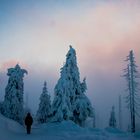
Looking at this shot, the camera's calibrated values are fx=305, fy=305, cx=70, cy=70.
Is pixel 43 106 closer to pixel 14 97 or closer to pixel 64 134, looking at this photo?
pixel 14 97

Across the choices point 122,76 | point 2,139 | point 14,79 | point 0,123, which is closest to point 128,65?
point 122,76

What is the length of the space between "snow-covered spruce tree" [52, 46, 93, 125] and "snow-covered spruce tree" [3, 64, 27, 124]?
14384 millimetres

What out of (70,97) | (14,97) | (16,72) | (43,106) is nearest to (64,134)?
(70,97)

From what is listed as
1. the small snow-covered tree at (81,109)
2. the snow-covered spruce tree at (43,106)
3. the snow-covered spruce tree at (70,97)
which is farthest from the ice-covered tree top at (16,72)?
the small snow-covered tree at (81,109)

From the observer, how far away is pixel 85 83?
51469mm

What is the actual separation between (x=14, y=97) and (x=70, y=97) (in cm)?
1519

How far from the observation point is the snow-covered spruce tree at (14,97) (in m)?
57.7

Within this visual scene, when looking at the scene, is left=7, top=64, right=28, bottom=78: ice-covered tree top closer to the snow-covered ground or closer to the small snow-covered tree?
the small snow-covered tree

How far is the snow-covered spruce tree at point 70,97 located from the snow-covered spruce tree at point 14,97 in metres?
14.4

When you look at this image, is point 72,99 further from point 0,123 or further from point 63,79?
point 0,123

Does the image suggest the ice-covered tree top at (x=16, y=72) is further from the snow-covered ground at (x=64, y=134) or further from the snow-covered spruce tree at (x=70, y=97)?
the snow-covered ground at (x=64, y=134)

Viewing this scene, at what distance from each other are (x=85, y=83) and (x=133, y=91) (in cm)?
906

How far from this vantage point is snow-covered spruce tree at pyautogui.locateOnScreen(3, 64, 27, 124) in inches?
2270

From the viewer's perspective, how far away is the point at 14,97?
2267 inches
